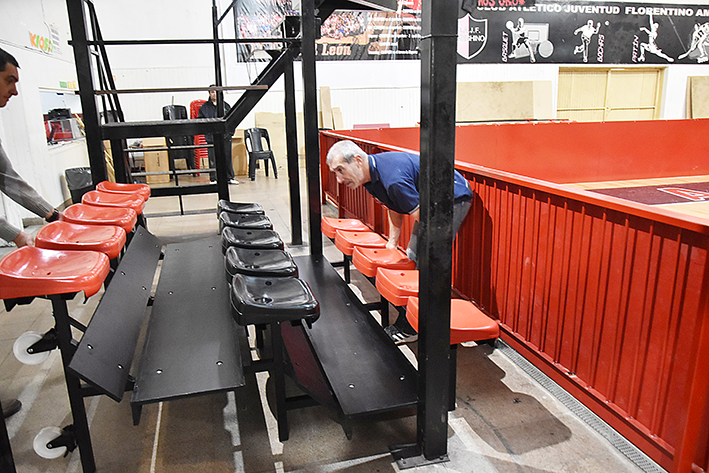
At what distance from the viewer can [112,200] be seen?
385 cm

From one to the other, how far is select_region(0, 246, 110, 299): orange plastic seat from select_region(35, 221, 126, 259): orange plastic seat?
17 cm

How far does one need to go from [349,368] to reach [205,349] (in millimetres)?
690

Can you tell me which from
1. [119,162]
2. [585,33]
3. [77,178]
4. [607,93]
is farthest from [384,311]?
[607,93]

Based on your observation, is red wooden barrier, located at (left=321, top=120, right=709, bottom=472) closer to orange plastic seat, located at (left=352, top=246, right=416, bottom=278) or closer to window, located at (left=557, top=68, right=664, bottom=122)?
orange plastic seat, located at (left=352, top=246, right=416, bottom=278)

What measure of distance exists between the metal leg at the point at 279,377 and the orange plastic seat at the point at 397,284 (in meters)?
0.77

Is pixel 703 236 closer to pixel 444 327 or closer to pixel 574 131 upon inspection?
pixel 444 327

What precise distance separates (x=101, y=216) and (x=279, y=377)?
5.92 feet

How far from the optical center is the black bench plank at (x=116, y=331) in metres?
2.06

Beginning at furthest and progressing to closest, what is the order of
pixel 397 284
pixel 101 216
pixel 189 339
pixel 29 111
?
pixel 29 111
pixel 101 216
pixel 397 284
pixel 189 339

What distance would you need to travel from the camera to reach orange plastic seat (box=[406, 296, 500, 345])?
233 cm

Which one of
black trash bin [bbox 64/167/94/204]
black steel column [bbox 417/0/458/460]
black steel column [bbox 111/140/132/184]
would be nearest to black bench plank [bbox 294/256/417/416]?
black steel column [bbox 417/0/458/460]

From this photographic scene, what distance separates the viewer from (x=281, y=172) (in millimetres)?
11969

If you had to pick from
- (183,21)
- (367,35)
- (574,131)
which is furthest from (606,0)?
(183,21)

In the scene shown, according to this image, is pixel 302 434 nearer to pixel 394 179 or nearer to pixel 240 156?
pixel 394 179
